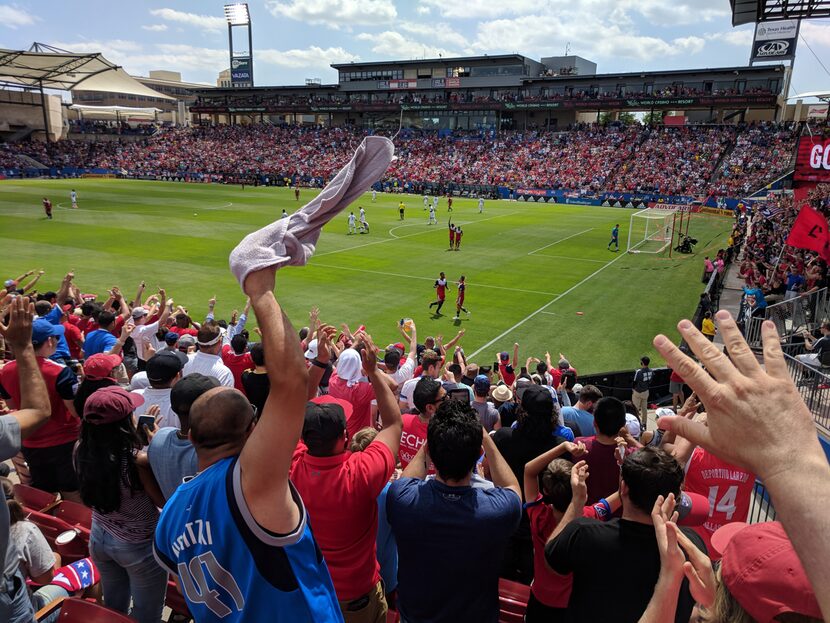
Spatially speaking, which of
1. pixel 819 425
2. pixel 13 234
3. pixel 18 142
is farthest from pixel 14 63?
pixel 819 425

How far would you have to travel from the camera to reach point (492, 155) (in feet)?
238

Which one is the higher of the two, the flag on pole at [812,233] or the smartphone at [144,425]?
the flag on pole at [812,233]

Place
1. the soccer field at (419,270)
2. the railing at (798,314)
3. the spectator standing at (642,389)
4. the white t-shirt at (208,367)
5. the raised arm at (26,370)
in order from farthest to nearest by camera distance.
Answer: the soccer field at (419,270), the railing at (798,314), the spectator standing at (642,389), the white t-shirt at (208,367), the raised arm at (26,370)

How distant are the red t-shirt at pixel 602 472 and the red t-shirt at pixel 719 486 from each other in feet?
2.06

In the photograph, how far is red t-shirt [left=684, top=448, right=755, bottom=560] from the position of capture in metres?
4.48

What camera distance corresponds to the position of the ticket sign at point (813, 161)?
1981 centimetres

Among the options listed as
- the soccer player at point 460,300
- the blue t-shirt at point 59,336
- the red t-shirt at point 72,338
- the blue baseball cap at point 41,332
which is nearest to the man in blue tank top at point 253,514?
the blue baseball cap at point 41,332

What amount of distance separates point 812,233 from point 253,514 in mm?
16983

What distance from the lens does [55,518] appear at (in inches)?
179

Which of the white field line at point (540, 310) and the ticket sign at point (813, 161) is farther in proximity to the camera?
the ticket sign at point (813, 161)

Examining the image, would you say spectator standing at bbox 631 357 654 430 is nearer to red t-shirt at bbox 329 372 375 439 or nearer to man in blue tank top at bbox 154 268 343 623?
red t-shirt at bbox 329 372 375 439

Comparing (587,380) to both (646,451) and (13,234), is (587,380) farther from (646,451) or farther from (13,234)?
(13,234)

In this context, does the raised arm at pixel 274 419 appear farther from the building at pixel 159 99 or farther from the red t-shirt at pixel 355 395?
the building at pixel 159 99

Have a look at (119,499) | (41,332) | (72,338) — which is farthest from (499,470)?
(72,338)
